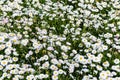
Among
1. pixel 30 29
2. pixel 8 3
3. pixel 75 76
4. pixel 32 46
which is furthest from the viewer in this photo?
pixel 8 3

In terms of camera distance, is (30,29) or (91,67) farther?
(30,29)

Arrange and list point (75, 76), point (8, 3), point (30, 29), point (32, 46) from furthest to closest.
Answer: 1. point (8, 3)
2. point (30, 29)
3. point (32, 46)
4. point (75, 76)

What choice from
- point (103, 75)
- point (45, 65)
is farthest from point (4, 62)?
point (103, 75)

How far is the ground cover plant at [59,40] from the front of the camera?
4.96 metres

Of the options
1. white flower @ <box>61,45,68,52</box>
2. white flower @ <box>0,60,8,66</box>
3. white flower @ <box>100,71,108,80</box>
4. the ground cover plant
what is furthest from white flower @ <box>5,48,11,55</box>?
white flower @ <box>100,71,108,80</box>

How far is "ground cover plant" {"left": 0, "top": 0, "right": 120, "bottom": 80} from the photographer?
496cm

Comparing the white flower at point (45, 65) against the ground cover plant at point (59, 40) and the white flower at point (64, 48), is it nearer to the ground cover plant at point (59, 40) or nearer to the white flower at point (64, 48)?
the ground cover plant at point (59, 40)

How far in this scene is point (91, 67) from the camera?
512cm

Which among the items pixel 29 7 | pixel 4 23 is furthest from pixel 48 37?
pixel 29 7

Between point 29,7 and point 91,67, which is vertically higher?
point 29,7

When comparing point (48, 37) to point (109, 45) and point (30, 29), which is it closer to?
point (30, 29)

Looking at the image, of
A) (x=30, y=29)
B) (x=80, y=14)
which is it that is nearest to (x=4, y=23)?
(x=30, y=29)

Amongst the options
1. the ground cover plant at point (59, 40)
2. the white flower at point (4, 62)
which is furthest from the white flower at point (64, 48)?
the white flower at point (4, 62)

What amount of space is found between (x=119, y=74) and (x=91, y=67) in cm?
38
